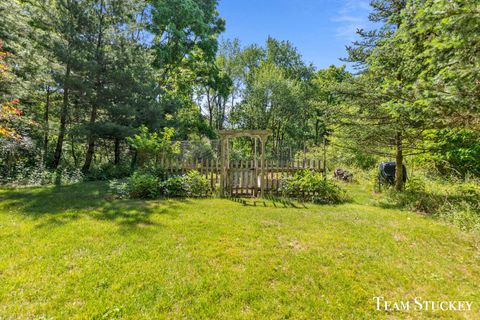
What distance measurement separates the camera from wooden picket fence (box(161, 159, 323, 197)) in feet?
22.2

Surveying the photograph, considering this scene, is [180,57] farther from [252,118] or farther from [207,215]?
[207,215]

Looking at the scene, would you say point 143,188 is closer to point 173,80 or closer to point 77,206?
point 77,206

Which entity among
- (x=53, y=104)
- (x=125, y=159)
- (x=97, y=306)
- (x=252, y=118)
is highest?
(x=252, y=118)

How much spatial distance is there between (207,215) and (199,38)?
49.2 feet

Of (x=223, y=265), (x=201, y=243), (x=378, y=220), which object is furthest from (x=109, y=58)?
(x=378, y=220)

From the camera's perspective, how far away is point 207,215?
474 centimetres

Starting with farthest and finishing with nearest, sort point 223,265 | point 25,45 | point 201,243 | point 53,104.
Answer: point 53,104, point 25,45, point 201,243, point 223,265

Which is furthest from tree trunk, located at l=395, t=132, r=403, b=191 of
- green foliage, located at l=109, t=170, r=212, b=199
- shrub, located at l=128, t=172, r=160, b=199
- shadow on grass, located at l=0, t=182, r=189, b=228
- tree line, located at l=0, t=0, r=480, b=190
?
shrub, located at l=128, t=172, r=160, b=199

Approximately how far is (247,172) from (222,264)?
13.5ft

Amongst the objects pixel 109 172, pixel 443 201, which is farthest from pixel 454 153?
pixel 109 172

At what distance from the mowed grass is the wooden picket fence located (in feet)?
6.58

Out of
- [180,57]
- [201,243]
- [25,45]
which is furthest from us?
[180,57]

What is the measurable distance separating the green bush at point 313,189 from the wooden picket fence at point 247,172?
11.5 inches

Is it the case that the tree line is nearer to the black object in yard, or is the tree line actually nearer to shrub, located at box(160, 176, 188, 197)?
the black object in yard
